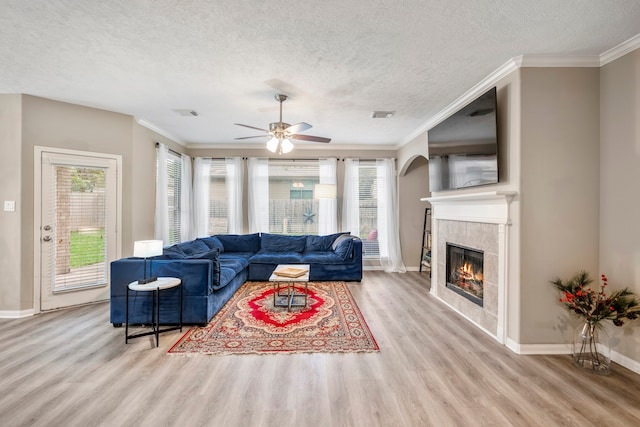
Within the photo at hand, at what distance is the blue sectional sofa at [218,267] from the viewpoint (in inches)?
132

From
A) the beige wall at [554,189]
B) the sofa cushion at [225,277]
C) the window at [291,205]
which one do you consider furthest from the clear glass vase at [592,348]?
the window at [291,205]

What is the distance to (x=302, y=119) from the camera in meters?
4.69

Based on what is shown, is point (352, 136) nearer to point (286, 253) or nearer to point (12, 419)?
point (286, 253)

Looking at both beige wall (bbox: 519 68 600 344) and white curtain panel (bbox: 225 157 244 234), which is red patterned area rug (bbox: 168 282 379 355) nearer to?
beige wall (bbox: 519 68 600 344)

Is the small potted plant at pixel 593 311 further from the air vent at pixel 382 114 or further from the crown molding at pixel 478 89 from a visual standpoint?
the air vent at pixel 382 114

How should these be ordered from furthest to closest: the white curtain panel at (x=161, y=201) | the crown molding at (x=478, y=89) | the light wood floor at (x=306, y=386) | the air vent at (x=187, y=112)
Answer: the white curtain panel at (x=161, y=201) < the air vent at (x=187, y=112) < the crown molding at (x=478, y=89) < the light wood floor at (x=306, y=386)

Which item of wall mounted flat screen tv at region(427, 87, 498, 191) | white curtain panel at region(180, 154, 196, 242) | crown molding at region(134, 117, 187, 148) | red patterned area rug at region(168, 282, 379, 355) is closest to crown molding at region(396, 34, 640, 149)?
wall mounted flat screen tv at region(427, 87, 498, 191)

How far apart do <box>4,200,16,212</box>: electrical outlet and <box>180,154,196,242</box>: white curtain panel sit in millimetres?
2587

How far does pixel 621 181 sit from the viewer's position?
2611 mm

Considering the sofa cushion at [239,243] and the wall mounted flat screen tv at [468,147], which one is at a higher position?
the wall mounted flat screen tv at [468,147]

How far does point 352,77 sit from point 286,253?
3.83m

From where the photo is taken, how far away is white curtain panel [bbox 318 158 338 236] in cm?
646

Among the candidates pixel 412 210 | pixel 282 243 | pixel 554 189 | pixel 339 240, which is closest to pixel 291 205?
pixel 282 243

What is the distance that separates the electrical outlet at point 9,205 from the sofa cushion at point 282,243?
3778 mm
